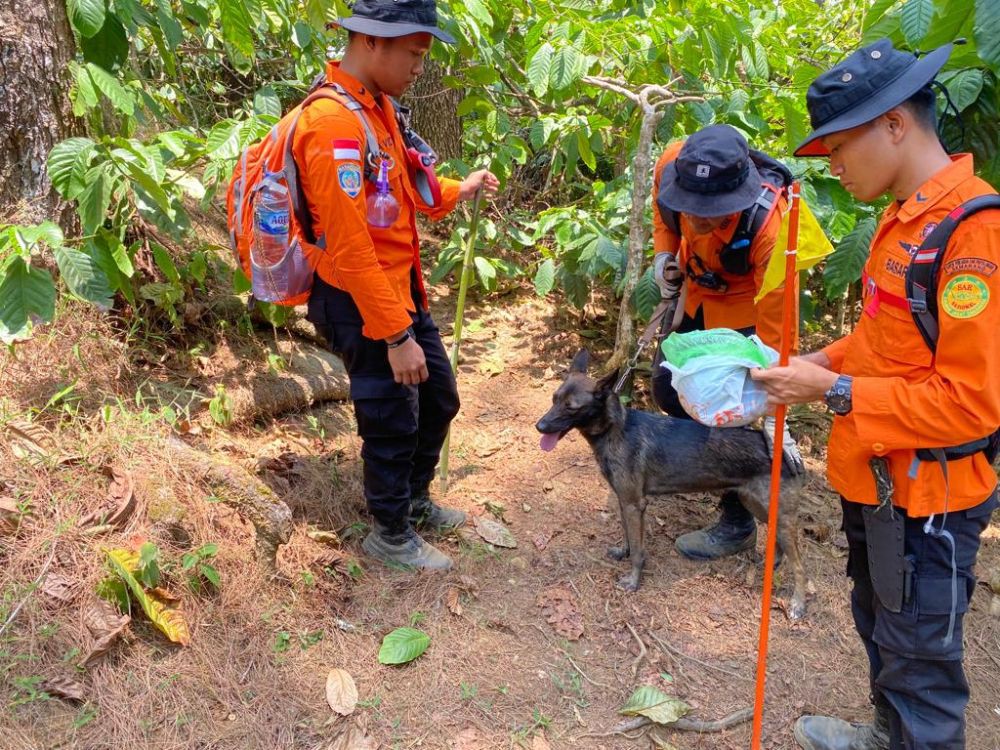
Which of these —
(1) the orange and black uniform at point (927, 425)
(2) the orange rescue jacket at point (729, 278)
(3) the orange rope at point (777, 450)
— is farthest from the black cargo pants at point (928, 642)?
(2) the orange rescue jacket at point (729, 278)

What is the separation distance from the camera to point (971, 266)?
6.29 feet

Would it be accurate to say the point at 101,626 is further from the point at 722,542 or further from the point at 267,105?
the point at 722,542

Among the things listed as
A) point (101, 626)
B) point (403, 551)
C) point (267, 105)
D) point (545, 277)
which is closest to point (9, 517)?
point (101, 626)

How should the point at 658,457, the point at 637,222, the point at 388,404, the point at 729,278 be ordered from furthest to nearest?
the point at 637,222 < the point at 658,457 < the point at 729,278 < the point at 388,404

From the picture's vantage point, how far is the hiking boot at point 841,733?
2.88 m

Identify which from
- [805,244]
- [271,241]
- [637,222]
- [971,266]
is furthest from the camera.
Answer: [637,222]

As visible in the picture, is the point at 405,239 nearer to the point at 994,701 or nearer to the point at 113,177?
the point at 113,177

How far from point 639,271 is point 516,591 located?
240 cm

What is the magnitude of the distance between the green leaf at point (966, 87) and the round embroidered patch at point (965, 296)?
138cm

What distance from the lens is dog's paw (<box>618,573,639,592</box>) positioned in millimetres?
3977

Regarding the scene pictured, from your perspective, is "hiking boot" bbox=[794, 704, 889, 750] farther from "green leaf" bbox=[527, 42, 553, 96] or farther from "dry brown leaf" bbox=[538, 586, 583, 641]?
"green leaf" bbox=[527, 42, 553, 96]

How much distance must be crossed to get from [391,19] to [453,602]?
9.47 feet

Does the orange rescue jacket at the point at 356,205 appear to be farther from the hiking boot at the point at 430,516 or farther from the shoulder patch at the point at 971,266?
the shoulder patch at the point at 971,266

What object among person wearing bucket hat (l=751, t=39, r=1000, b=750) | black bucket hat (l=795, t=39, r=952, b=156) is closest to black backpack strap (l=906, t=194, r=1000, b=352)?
person wearing bucket hat (l=751, t=39, r=1000, b=750)
